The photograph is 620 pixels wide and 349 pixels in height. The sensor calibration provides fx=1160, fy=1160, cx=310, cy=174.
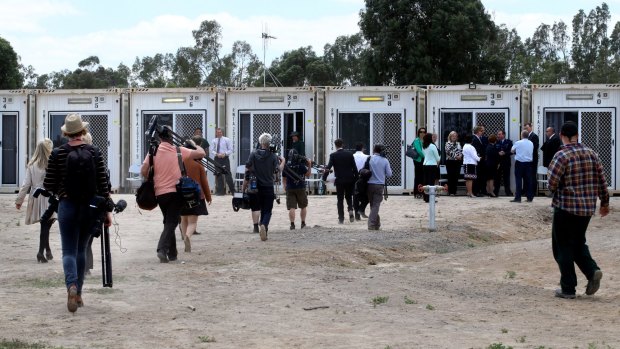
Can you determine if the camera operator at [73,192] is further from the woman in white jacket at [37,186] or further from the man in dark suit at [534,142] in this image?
the man in dark suit at [534,142]

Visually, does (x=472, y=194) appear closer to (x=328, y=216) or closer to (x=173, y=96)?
(x=328, y=216)

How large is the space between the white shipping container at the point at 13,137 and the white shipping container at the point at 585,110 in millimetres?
13440

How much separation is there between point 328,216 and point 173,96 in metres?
8.59

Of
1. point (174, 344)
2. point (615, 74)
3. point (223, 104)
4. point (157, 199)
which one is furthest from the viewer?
point (615, 74)

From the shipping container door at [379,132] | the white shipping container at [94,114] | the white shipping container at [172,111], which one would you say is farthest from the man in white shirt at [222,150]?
the white shipping container at [94,114]

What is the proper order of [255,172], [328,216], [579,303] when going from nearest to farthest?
[579,303] → [255,172] → [328,216]

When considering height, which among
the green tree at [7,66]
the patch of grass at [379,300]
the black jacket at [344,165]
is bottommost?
the patch of grass at [379,300]

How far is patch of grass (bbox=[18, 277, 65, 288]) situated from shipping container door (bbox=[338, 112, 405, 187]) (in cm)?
1690

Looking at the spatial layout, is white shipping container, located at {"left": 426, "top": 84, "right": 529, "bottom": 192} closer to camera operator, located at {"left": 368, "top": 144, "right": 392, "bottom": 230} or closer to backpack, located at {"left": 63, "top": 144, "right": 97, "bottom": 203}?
camera operator, located at {"left": 368, "top": 144, "right": 392, "bottom": 230}

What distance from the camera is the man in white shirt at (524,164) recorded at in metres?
26.4

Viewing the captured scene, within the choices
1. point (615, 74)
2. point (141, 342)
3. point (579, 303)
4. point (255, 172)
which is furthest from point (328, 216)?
point (615, 74)

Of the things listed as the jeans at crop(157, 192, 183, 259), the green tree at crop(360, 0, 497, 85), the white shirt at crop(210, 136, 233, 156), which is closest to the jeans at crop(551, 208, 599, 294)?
the jeans at crop(157, 192, 183, 259)

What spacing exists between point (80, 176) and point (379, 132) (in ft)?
62.4

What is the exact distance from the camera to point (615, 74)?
2389 inches
